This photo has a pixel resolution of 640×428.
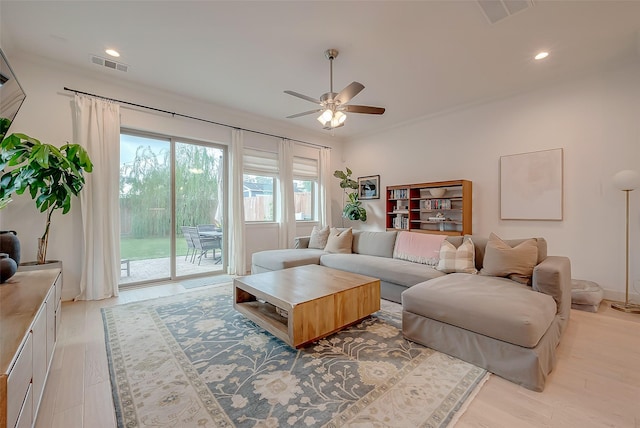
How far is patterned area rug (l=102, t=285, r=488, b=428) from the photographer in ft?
4.66

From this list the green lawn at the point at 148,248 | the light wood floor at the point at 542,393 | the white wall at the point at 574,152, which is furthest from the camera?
the green lawn at the point at 148,248

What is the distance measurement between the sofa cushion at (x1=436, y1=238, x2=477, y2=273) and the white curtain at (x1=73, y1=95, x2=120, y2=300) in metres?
4.09

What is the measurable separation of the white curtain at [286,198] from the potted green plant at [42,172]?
9.78 feet

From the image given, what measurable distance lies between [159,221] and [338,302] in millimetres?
3246

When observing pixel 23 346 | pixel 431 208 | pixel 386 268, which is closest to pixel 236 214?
pixel 386 268

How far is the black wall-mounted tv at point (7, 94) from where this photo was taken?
1.74 metres

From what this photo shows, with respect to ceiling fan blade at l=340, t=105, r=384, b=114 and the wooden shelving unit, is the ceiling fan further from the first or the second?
the wooden shelving unit

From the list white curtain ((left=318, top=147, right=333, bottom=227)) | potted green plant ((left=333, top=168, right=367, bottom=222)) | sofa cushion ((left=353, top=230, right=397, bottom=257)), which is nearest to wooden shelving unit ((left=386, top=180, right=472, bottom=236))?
potted green plant ((left=333, top=168, right=367, bottom=222))

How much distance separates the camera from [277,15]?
2.37 meters

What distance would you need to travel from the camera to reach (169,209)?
4.14 meters

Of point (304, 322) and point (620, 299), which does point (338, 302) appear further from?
point (620, 299)

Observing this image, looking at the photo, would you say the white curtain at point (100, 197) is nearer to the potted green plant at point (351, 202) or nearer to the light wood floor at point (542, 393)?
the light wood floor at point (542, 393)

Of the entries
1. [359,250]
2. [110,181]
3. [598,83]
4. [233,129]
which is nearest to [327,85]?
[233,129]

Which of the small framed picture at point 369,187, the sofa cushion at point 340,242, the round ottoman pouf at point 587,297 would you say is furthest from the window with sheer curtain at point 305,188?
the round ottoman pouf at point 587,297
